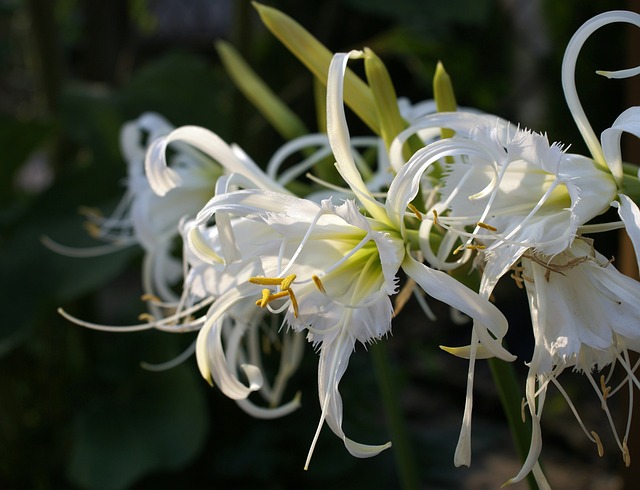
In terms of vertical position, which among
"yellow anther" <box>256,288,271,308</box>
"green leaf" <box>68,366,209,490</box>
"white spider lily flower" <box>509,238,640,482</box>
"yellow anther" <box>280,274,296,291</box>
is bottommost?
"green leaf" <box>68,366,209,490</box>

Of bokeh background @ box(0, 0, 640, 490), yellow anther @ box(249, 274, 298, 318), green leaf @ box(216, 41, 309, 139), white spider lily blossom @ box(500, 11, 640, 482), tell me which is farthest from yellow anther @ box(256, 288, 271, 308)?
bokeh background @ box(0, 0, 640, 490)

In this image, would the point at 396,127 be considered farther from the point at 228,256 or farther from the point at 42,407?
the point at 42,407

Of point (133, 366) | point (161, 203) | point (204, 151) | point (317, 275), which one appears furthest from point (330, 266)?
point (133, 366)

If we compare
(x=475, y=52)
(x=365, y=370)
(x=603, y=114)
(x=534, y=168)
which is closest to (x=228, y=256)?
(x=534, y=168)

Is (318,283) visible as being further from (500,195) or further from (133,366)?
(133,366)

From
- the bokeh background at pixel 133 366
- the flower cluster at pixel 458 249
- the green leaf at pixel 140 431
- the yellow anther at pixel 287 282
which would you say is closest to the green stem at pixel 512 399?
the flower cluster at pixel 458 249

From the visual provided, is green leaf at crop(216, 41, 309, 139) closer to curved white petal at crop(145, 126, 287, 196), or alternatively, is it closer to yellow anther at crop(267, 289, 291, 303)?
curved white petal at crop(145, 126, 287, 196)

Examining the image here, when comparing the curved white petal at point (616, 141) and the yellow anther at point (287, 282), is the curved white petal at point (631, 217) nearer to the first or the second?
the curved white petal at point (616, 141)

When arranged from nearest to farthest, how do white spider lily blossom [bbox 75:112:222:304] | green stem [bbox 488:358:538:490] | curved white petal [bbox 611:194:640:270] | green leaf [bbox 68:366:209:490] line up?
curved white petal [bbox 611:194:640:270] < green stem [bbox 488:358:538:490] < white spider lily blossom [bbox 75:112:222:304] < green leaf [bbox 68:366:209:490]

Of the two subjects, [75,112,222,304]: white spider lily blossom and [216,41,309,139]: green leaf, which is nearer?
[75,112,222,304]: white spider lily blossom
